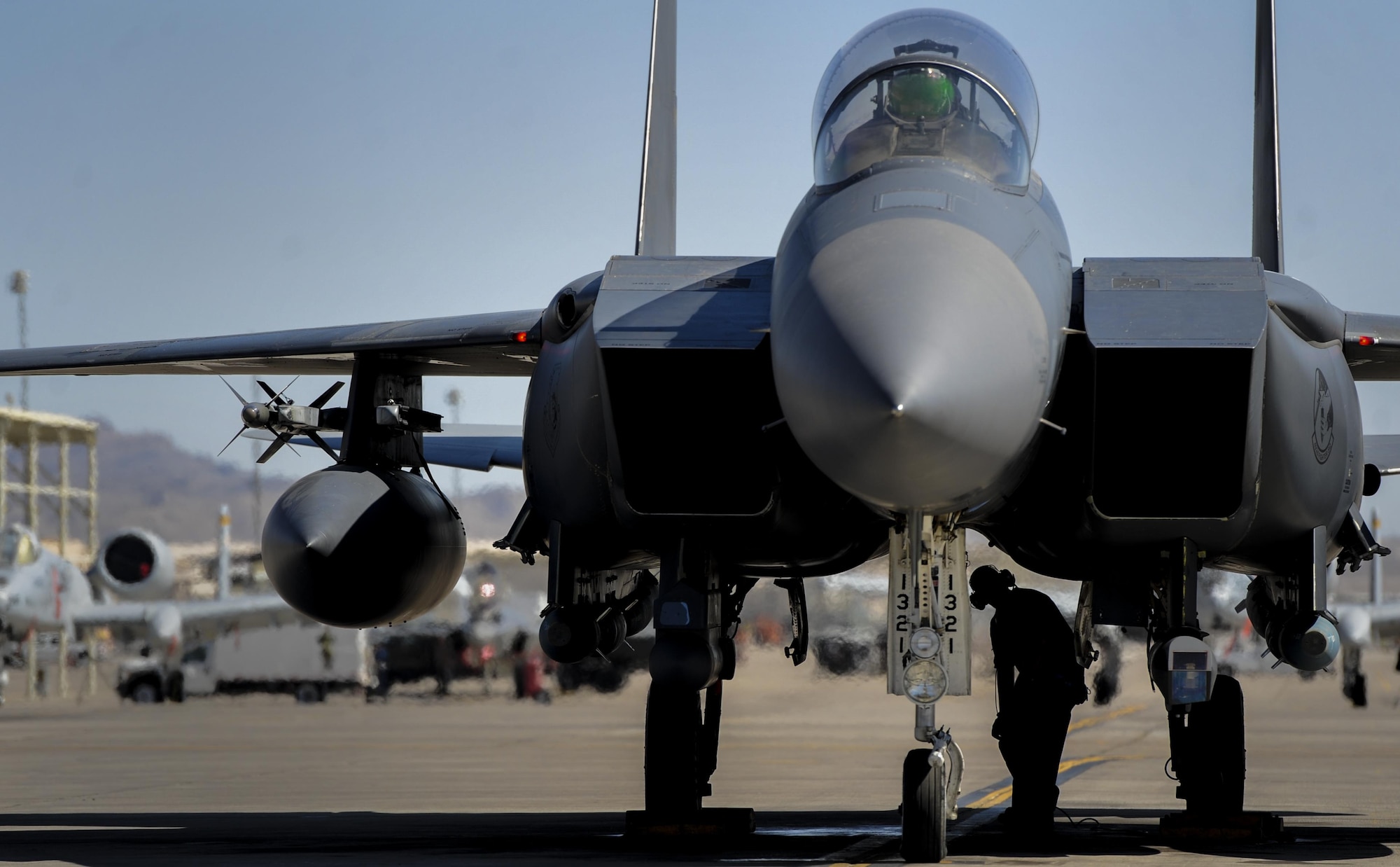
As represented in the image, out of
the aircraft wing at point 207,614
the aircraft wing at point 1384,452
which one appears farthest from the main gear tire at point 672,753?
the aircraft wing at point 207,614

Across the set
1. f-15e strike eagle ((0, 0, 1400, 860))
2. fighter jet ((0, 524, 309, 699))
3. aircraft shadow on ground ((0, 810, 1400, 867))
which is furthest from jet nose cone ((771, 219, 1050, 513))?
fighter jet ((0, 524, 309, 699))

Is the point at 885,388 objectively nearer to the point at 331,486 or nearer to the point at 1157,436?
the point at 1157,436

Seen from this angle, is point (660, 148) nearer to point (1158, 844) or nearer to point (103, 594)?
point (1158, 844)

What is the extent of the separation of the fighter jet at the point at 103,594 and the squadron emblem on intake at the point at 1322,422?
23.2m

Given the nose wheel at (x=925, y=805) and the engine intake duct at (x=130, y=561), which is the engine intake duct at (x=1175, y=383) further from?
the engine intake duct at (x=130, y=561)

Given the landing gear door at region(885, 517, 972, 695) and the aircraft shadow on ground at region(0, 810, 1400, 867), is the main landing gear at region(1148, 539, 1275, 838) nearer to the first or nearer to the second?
the aircraft shadow on ground at region(0, 810, 1400, 867)

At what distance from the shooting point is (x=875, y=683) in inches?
1340

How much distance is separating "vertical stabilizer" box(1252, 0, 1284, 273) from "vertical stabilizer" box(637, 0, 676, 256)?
401cm

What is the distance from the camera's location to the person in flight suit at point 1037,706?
873 cm

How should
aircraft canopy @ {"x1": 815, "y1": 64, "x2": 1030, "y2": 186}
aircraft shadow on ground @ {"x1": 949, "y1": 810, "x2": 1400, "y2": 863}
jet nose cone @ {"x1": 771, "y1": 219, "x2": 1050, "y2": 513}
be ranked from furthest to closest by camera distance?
aircraft shadow on ground @ {"x1": 949, "y1": 810, "x2": 1400, "y2": 863}, aircraft canopy @ {"x1": 815, "y1": 64, "x2": 1030, "y2": 186}, jet nose cone @ {"x1": 771, "y1": 219, "x2": 1050, "y2": 513}

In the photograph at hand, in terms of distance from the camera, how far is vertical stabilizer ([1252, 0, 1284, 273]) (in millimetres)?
10391

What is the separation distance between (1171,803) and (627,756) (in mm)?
7047

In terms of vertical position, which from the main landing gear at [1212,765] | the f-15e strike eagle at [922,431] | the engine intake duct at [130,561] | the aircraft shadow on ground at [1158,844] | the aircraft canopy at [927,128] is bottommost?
the aircraft shadow on ground at [1158,844]

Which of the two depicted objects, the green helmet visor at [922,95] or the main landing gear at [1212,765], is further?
the main landing gear at [1212,765]
